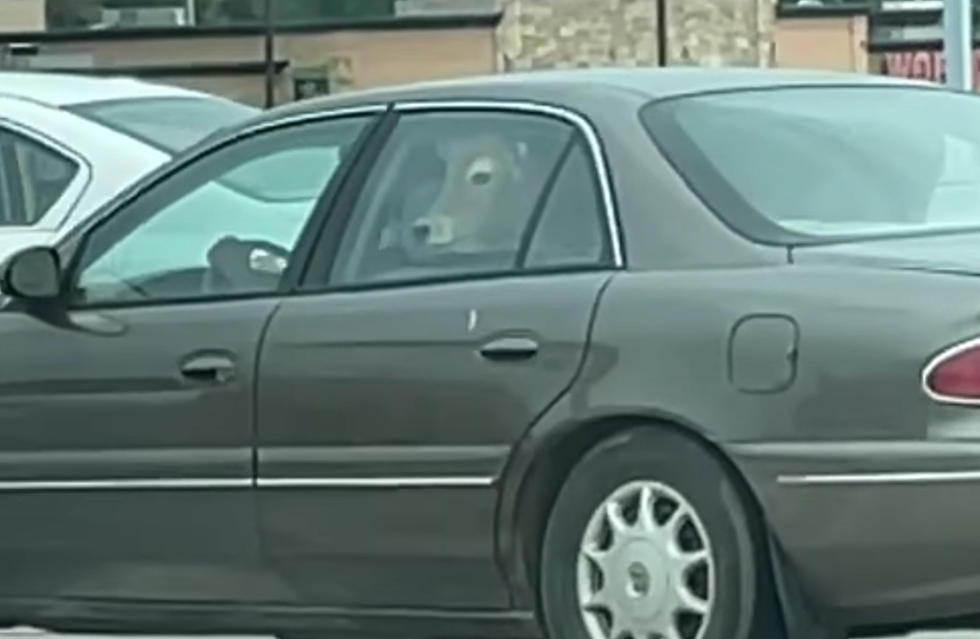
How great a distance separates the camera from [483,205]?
6863mm

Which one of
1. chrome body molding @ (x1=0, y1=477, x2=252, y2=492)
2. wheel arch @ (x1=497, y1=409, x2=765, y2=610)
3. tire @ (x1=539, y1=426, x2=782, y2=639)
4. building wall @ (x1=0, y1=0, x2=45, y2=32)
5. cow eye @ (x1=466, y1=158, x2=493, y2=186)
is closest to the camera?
tire @ (x1=539, y1=426, x2=782, y2=639)

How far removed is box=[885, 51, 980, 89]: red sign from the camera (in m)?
24.2

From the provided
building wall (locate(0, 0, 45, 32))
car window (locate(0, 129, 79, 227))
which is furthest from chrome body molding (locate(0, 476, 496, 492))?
building wall (locate(0, 0, 45, 32))

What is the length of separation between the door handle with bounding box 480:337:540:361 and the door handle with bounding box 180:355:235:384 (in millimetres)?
742

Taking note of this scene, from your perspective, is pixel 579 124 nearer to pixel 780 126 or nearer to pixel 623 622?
pixel 780 126

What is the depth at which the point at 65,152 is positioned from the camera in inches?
393

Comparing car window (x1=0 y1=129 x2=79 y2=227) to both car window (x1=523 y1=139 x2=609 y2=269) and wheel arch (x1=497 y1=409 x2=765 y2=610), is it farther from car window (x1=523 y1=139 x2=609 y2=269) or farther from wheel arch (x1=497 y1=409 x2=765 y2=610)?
wheel arch (x1=497 y1=409 x2=765 y2=610)

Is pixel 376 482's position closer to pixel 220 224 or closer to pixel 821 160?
pixel 220 224

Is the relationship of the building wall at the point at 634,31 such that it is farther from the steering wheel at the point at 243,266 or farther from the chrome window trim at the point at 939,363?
the chrome window trim at the point at 939,363

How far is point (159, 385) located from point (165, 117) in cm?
370

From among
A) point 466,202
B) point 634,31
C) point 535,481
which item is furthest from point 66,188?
point 634,31

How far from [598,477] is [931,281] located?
0.84m

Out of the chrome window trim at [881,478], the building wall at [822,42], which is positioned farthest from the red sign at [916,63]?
the chrome window trim at [881,478]

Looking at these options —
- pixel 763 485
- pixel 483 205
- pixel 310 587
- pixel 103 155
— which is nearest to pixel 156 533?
pixel 310 587
